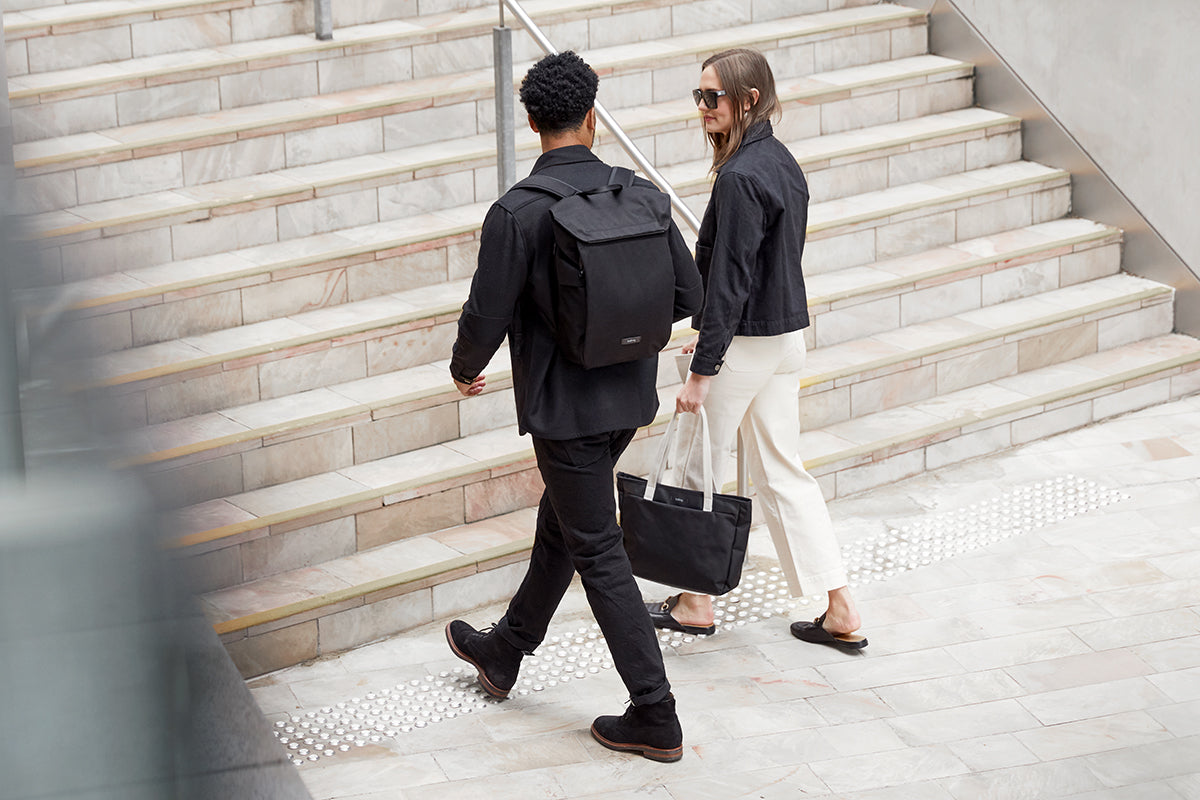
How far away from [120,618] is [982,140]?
5.94 m

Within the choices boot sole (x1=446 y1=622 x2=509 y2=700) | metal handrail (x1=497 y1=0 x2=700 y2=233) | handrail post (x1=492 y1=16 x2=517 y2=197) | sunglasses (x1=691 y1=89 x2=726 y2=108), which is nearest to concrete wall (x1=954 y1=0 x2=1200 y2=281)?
metal handrail (x1=497 y1=0 x2=700 y2=233)

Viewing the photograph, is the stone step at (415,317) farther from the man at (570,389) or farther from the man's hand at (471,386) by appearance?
the man at (570,389)

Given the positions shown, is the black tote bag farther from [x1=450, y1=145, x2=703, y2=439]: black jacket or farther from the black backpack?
the black backpack

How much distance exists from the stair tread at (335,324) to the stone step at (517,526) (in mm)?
687

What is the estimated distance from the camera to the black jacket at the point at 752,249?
3439mm

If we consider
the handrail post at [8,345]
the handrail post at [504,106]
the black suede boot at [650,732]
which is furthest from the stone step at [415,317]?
the black suede boot at [650,732]

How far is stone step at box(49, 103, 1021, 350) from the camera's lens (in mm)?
4492

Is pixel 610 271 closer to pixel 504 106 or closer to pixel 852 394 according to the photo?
pixel 504 106

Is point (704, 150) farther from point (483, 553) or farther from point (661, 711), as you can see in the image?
point (661, 711)

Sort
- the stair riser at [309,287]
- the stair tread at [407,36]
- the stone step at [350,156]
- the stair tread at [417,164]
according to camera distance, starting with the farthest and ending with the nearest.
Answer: the stair tread at [407,36], the stair tread at [417,164], the stone step at [350,156], the stair riser at [309,287]

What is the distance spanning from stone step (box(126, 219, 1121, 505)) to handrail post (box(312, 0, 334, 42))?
1444 mm

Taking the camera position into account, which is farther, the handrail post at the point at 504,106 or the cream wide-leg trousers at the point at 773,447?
the handrail post at the point at 504,106

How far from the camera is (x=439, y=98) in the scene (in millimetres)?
5488

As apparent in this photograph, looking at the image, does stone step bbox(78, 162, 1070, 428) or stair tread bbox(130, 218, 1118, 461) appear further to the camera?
stone step bbox(78, 162, 1070, 428)
